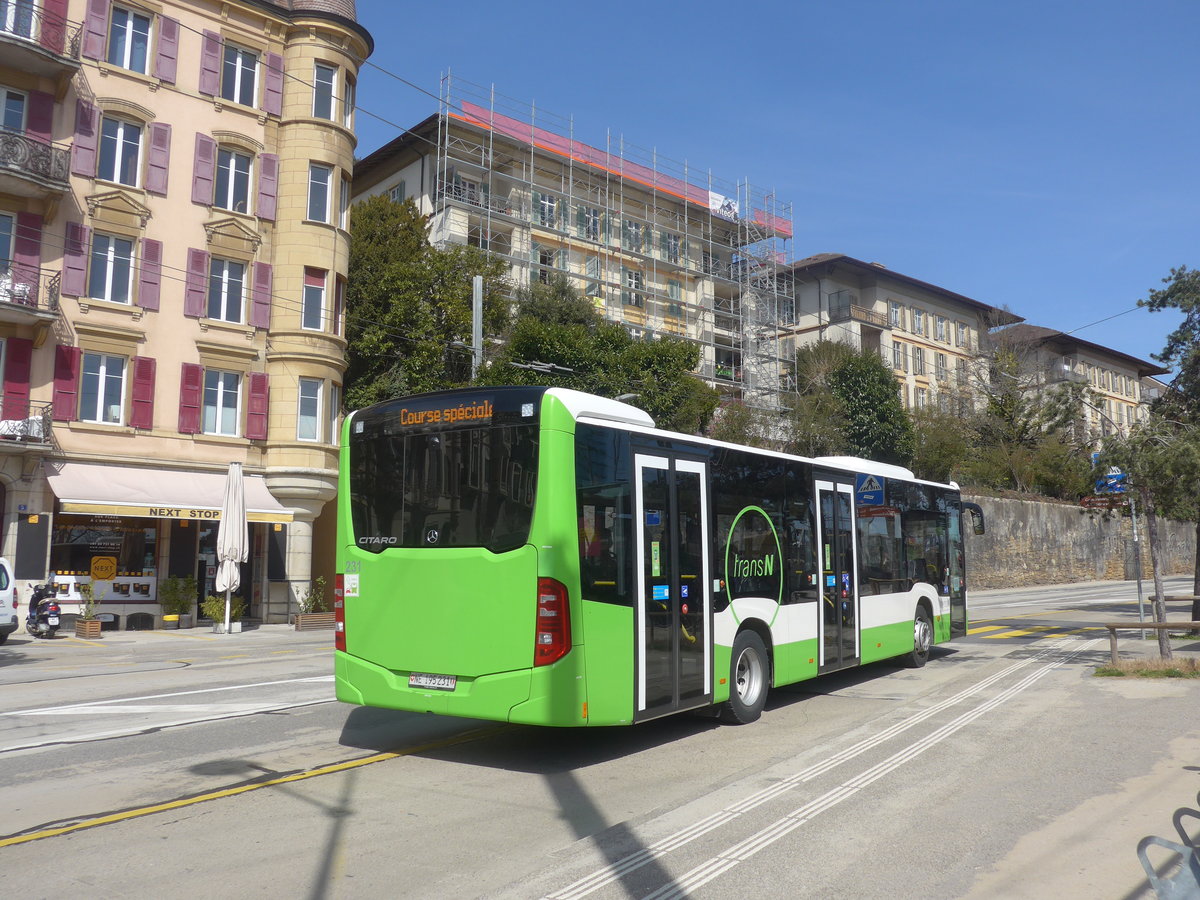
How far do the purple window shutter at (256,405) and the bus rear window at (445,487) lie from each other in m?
21.2

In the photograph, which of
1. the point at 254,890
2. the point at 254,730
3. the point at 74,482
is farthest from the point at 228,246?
the point at 254,890

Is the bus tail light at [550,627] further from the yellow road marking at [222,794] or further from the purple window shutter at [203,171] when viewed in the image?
the purple window shutter at [203,171]

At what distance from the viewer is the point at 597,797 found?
7082mm

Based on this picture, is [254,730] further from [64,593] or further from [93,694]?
[64,593]

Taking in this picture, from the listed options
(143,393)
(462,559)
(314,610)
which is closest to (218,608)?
(314,610)

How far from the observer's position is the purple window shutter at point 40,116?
25.2 metres

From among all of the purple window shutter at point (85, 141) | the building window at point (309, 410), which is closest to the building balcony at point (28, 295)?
the purple window shutter at point (85, 141)

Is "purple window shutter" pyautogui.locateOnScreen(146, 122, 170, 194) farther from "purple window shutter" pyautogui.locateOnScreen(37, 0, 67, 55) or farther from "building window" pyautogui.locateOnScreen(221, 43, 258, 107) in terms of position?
"purple window shutter" pyautogui.locateOnScreen(37, 0, 67, 55)

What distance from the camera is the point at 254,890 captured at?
5090 mm

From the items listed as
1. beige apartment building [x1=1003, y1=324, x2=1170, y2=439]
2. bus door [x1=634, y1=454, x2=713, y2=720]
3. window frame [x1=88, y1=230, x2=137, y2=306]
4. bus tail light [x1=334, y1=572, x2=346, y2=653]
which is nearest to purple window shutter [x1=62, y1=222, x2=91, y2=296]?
window frame [x1=88, y1=230, x2=137, y2=306]

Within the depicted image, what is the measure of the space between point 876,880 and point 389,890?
258 centimetres

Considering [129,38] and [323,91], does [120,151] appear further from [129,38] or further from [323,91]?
[323,91]

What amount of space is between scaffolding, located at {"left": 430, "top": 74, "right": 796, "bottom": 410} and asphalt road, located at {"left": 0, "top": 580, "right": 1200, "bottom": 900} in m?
32.4

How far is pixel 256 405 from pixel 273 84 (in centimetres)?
1000
